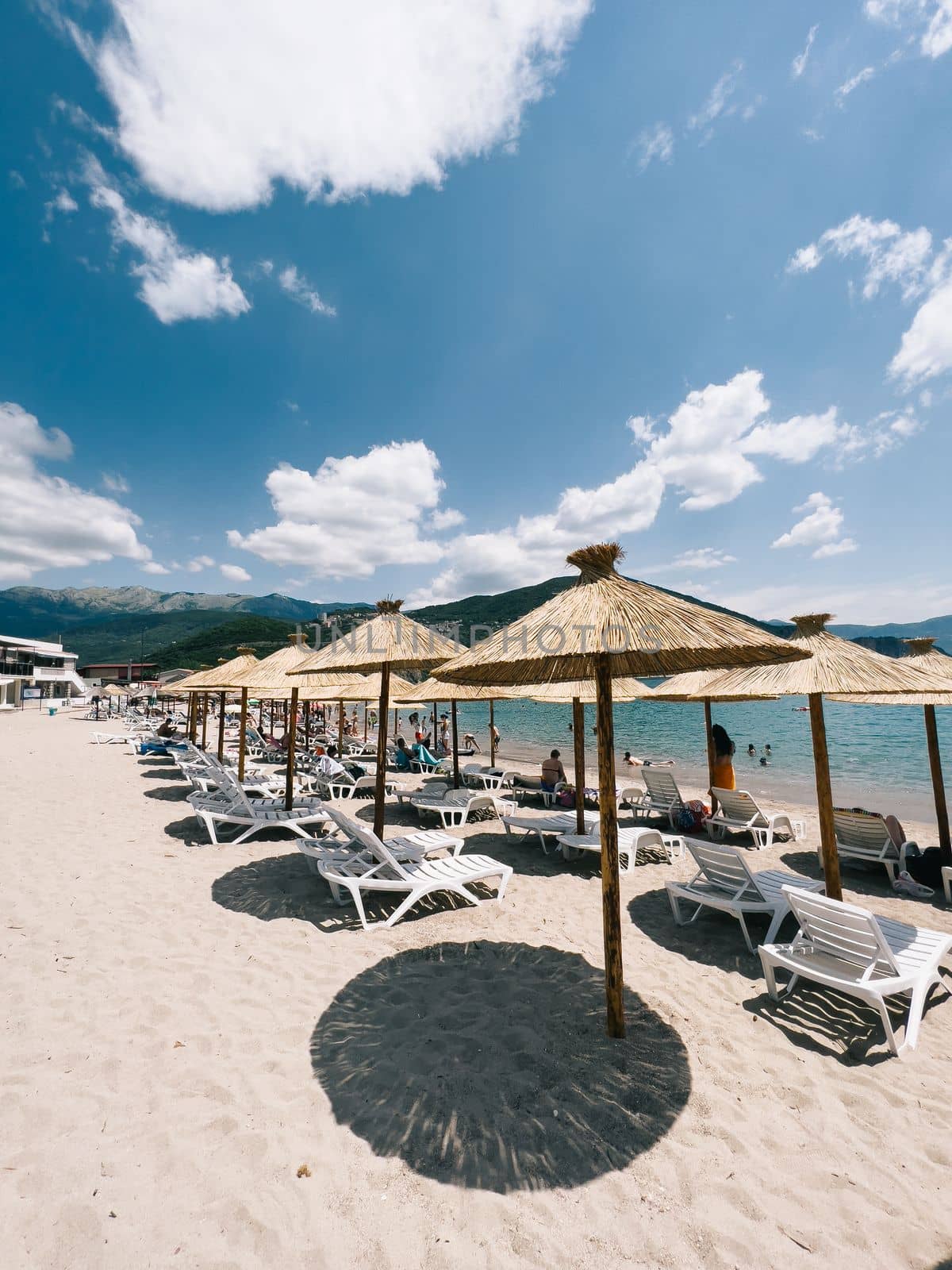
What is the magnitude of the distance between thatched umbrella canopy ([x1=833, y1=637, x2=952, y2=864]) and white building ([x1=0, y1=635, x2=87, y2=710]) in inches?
2302

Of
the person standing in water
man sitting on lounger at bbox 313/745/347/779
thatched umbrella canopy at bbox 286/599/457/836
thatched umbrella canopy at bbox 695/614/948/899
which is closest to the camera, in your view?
thatched umbrella canopy at bbox 695/614/948/899

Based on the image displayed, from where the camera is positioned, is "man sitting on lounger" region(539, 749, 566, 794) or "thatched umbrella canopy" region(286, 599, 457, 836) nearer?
"thatched umbrella canopy" region(286, 599, 457, 836)

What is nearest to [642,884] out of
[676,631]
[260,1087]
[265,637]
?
[676,631]

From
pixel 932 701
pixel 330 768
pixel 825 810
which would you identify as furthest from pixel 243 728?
pixel 932 701

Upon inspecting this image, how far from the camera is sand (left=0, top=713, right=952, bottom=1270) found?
207 centimetres

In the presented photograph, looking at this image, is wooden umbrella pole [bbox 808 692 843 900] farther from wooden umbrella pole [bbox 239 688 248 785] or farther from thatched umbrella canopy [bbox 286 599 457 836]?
wooden umbrella pole [bbox 239 688 248 785]

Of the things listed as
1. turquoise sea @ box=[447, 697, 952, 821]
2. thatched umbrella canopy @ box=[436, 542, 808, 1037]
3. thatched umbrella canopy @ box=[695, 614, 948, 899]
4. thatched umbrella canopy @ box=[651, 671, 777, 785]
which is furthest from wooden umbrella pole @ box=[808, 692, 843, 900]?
turquoise sea @ box=[447, 697, 952, 821]

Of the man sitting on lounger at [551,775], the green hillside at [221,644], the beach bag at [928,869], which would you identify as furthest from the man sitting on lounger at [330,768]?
the green hillside at [221,644]

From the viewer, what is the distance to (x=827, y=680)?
4.85m

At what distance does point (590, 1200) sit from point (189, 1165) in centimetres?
174

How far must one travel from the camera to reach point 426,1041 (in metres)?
3.17

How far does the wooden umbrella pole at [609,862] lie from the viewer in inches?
124

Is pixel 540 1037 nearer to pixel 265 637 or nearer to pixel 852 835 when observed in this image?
pixel 852 835

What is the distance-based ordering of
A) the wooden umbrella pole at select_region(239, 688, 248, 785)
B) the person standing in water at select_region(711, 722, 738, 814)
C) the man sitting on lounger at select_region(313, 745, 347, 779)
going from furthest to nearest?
the man sitting on lounger at select_region(313, 745, 347, 779), the wooden umbrella pole at select_region(239, 688, 248, 785), the person standing in water at select_region(711, 722, 738, 814)
